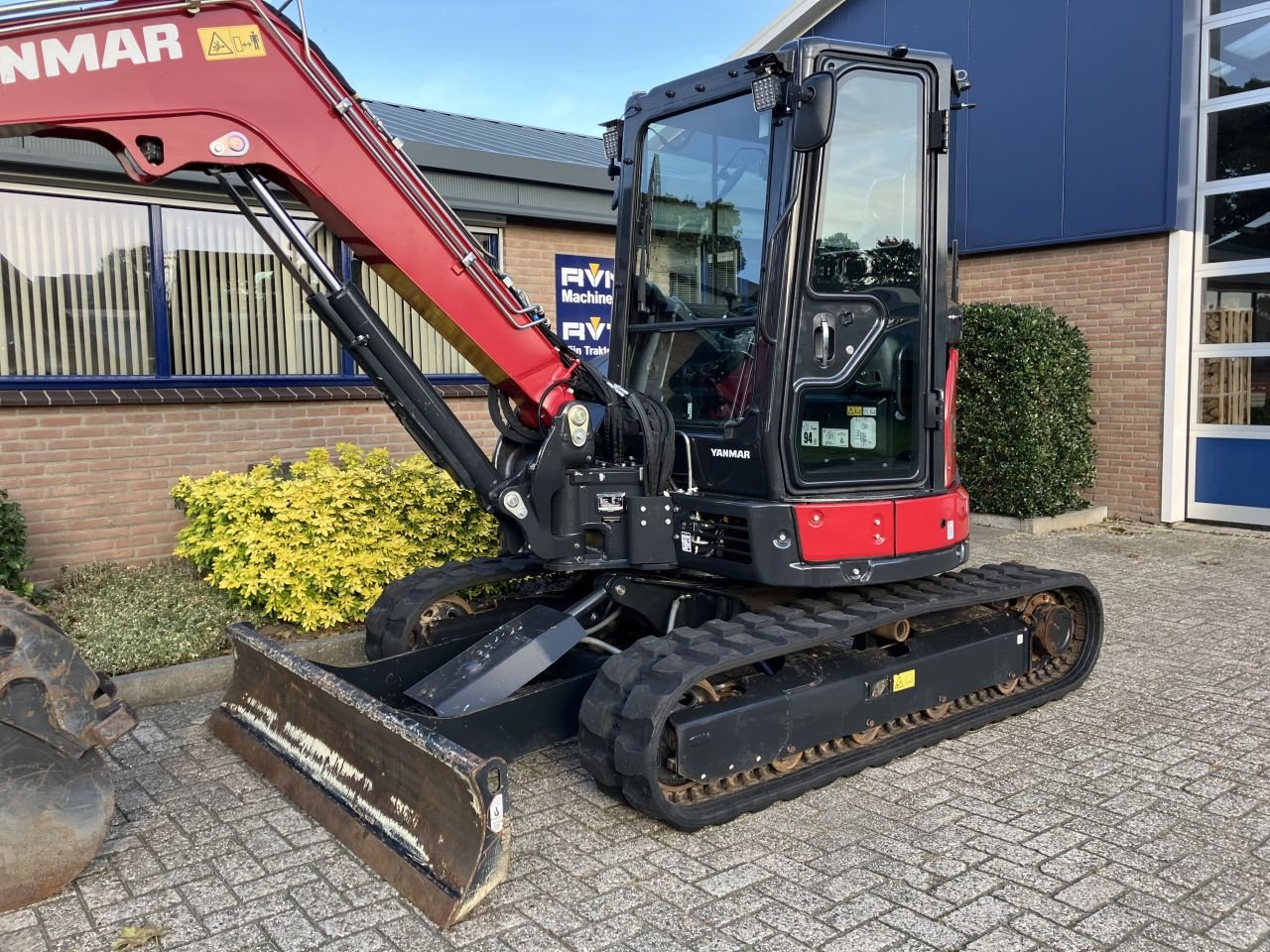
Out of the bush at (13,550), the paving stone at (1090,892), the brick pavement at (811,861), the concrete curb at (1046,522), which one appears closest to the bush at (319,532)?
the bush at (13,550)

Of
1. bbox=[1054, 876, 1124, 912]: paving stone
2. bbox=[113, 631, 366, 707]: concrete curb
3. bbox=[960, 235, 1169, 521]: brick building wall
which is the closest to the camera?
bbox=[1054, 876, 1124, 912]: paving stone

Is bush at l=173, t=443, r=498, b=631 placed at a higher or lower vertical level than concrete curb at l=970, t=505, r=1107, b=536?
higher

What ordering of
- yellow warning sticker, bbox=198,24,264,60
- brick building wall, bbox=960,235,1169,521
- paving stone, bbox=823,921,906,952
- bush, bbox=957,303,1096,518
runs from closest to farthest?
paving stone, bbox=823,921,906,952, yellow warning sticker, bbox=198,24,264,60, bush, bbox=957,303,1096,518, brick building wall, bbox=960,235,1169,521

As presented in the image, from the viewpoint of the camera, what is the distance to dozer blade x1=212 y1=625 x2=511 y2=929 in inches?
125

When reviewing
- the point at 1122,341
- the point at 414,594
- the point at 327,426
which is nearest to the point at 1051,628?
the point at 414,594

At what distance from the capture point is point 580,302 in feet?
30.4

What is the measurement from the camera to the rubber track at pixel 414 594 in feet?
16.7

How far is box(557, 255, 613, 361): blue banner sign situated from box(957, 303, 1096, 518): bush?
3.68 meters

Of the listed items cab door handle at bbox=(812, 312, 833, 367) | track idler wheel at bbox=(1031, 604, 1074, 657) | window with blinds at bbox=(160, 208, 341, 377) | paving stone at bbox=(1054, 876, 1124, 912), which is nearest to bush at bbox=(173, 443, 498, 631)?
window with blinds at bbox=(160, 208, 341, 377)

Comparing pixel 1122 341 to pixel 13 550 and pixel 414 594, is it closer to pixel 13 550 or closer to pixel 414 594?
pixel 414 594

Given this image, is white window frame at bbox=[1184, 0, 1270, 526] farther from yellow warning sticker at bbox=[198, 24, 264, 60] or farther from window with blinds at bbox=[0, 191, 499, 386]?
yellow warning sticker at bbox=[198, 24, 264, 60]

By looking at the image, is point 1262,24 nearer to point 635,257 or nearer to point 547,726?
point 635,257

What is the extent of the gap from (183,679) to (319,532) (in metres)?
1.10

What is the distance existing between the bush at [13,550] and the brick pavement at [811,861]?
171 cm
